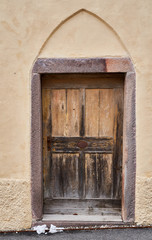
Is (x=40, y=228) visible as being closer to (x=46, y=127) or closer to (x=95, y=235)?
(x=95, y=235)

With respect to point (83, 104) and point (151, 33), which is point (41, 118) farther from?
point (151, 33)

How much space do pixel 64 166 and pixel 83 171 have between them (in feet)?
0.91

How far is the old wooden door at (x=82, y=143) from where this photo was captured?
274 cm

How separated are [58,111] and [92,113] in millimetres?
465

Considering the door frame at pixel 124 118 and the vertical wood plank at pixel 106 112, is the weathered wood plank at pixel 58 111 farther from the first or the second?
the vertical wood plank at pixel 106 112

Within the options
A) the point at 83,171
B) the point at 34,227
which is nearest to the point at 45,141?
the point at 83,171

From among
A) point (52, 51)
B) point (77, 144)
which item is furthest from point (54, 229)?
point (52, 51)

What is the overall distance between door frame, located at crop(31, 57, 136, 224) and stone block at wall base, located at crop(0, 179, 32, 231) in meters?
0.09

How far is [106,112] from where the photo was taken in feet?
9.09

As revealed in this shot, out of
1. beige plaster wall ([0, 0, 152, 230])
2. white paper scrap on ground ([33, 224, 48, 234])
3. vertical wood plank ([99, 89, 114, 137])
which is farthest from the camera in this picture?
vertical wood plank ([99, 89, 114, 137])

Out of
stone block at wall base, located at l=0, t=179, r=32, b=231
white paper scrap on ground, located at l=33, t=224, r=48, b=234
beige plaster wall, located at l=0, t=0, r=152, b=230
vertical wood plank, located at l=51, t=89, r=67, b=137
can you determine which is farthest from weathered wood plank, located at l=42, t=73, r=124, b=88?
white paper scrap on ground, located at l=33, t=224, r=48, b=234

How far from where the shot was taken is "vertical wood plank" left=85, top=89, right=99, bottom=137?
2748mm

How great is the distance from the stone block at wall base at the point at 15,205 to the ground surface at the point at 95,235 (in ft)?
0.39

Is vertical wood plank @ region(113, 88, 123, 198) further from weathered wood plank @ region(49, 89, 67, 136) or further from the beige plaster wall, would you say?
weathered wood plank @ region(49, 89, 67, 136)
